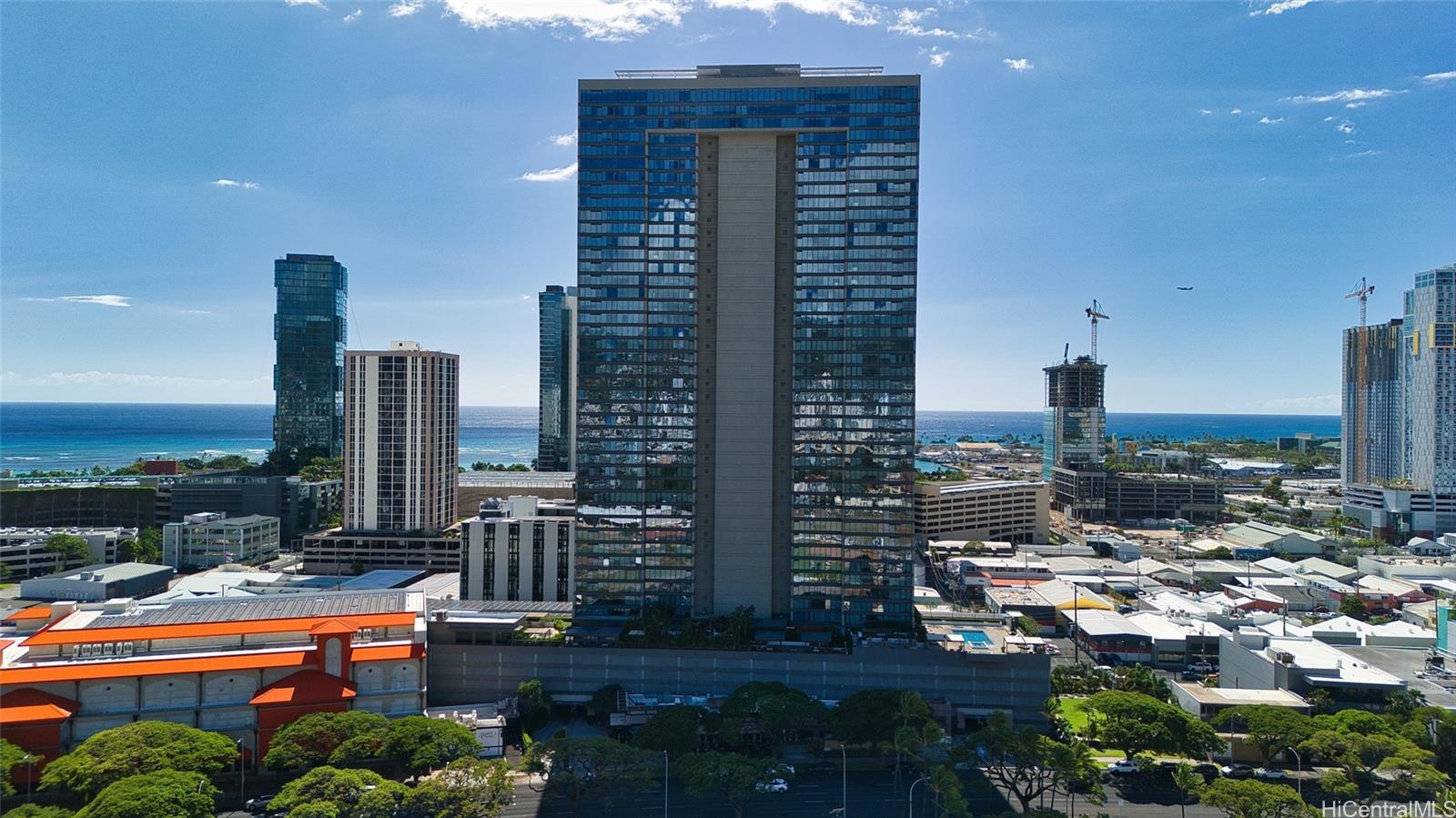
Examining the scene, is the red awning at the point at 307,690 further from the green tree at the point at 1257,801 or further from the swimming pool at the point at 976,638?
the green tree at the point at 1257,801

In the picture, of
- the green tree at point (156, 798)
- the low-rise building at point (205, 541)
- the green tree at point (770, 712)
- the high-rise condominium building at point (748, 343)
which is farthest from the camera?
the low-rise building at point (205, 541)

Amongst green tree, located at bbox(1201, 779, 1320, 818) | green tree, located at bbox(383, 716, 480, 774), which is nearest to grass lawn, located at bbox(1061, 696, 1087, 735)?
green tree, located at bbox(1201, 779, 1320, 818)

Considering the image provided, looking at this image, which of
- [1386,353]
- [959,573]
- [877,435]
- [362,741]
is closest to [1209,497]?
[1386,353]

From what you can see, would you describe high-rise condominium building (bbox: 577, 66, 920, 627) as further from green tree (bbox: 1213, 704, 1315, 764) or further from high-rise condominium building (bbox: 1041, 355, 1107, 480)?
high-rise condominium building (bbox: 1041, 355, 1107, 480)

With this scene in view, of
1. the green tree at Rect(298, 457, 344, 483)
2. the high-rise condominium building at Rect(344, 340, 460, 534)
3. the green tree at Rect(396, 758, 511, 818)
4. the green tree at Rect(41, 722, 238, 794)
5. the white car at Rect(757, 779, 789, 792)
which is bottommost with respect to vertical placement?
the white car at Rect(757, 779, 789, 792)

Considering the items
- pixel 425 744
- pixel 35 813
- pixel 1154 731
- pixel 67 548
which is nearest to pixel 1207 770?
pixel 1154 731

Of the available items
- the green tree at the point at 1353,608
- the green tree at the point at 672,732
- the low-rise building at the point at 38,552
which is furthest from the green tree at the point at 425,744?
the green tree at the point at 1353,608

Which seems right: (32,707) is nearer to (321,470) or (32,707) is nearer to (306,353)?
(321,470)

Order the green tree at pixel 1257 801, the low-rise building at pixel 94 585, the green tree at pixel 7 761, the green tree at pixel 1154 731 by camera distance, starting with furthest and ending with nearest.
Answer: the low-rise building at pixel 94 585, the green tree at pixel 1154 731, the green tree at pixel 7 761, the green tree at pixel 1257 801
